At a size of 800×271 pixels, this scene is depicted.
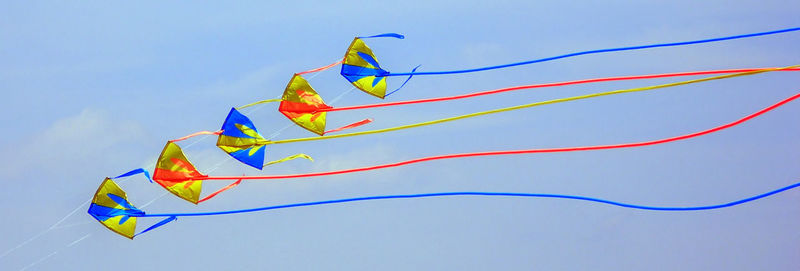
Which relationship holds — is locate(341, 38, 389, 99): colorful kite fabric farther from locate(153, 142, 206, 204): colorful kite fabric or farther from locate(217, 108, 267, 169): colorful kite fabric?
locate(153, 142, 206, 204): colorful kite fabric

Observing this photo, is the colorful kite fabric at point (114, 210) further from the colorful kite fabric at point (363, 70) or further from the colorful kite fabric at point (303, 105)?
the colorful kite fabric at point (363, 70)

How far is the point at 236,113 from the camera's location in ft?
90.3

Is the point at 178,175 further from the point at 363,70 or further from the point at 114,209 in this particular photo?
the point at 363,70

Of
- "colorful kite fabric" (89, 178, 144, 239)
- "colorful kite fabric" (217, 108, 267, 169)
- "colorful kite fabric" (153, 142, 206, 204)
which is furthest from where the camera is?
"colorful kite fabric" (89, 178, 144, 239)

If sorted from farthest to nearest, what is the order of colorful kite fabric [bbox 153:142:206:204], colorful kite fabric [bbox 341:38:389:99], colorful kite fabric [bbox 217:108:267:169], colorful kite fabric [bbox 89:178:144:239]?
colorful kite fabric [bbox 89:178:144:239] < colorful kite fabric [bbox 153:142:206:204] < colorful kite fabric [bbox 217:108:267:169] < colorful kite fabric [bbox 341:38:389:99]

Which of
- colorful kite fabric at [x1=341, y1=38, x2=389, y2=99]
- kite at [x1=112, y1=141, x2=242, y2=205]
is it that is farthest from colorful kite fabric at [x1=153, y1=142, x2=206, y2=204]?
colorful kite fabric at [x1=341, y1=38, x2=389, y2=99]

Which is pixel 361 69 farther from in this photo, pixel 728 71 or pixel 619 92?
pixel 728 71

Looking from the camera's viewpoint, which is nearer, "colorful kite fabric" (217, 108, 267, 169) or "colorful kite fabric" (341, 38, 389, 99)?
"colorful kite fabric" (341, 38, 389, 99)

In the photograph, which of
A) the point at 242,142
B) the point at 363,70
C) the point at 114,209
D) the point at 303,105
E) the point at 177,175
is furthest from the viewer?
the point at 114,209

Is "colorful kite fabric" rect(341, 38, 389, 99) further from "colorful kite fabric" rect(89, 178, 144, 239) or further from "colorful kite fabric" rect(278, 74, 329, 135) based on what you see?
"colorful kite fabric" rect(89, 178, 144, 239)

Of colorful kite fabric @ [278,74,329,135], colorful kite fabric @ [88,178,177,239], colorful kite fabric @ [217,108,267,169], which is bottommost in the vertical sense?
colorful kite fabric @ [88,178,177,239]

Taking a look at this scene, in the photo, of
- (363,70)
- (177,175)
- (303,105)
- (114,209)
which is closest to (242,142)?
(303,105)

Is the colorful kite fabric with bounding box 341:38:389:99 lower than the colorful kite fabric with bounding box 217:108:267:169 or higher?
higher

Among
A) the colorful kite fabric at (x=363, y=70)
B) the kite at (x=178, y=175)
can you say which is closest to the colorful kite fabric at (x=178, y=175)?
the kite at (x=178, y=175)
